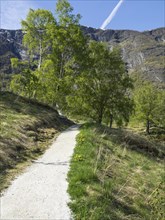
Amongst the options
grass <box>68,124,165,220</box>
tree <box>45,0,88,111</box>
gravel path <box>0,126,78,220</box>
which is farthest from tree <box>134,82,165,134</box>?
gravel path <box>0,126,78,220</box>

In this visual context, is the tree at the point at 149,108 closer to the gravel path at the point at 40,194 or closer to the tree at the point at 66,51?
the tree at the point at 66,51

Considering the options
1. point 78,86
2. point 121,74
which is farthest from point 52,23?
point 121,74

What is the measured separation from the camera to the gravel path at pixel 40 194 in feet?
35.3

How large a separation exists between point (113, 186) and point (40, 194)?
3762 millimetres

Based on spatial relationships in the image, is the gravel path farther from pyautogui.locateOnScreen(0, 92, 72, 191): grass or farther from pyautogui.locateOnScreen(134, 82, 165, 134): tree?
pyautogui.locateOnScreen(134, 82, 165, 134): tree

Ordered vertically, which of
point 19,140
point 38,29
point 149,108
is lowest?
point 19,140

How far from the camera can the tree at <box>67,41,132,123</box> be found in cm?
4147

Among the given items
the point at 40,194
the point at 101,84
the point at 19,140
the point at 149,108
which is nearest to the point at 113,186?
the point at 40,194

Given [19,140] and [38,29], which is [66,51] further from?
[19,140]

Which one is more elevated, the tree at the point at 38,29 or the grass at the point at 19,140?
the tree at the point at 38,29

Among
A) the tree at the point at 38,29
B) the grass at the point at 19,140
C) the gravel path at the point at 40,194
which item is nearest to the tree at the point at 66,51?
the tree at the point at 38,29

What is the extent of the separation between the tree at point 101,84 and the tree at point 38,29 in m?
8.87

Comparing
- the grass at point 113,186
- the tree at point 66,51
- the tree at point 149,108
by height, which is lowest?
the grass at point 113,186

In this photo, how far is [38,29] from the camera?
49.4m
